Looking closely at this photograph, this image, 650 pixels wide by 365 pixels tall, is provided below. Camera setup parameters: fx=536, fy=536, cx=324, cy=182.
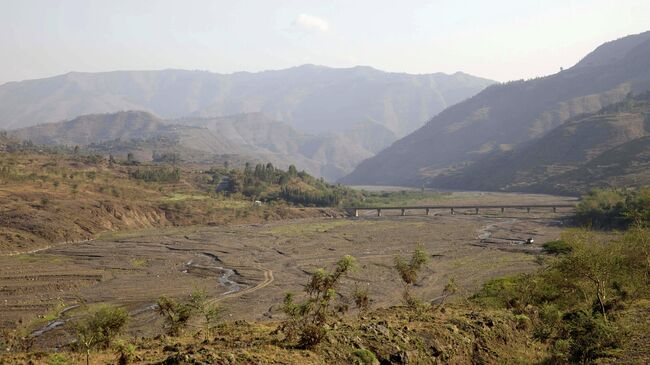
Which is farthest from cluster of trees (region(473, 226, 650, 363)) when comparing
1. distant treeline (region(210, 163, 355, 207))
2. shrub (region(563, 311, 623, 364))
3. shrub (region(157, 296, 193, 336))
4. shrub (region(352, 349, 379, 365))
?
distant treeline (region(210, 163, 355, 207))

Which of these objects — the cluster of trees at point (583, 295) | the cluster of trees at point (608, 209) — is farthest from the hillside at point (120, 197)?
the cluster of trees at point (583, 295)

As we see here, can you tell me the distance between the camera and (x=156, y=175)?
148 m

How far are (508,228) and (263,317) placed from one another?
82.1 metres

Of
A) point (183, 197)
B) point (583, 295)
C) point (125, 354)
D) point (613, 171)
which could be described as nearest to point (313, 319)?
point (125, 354)

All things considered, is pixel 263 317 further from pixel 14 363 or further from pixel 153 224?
pixel 153 224

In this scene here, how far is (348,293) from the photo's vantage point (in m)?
51.9

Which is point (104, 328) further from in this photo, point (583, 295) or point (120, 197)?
point (120, 197)

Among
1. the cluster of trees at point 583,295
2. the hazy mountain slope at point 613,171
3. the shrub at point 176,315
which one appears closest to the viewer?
the cluster of trees at point 583,295

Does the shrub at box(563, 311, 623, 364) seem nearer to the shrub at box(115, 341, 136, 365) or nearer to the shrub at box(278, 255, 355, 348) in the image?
the shrub at box(278, 255, 355, 348)

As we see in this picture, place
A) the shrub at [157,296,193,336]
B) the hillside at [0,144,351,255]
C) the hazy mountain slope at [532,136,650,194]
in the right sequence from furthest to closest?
the hazy mountain slope at [532,136,650,194] < the hillside at [0,144,351,255] < the shrub at [157,296,193,336]

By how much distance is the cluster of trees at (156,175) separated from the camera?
14512cm

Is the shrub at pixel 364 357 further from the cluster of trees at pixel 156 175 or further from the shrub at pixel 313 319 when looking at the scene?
the cluster of trees at pixel 156 175

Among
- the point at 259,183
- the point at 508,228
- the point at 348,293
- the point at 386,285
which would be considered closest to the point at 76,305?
the point at 348,293

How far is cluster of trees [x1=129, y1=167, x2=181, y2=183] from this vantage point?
145125 millimetres
